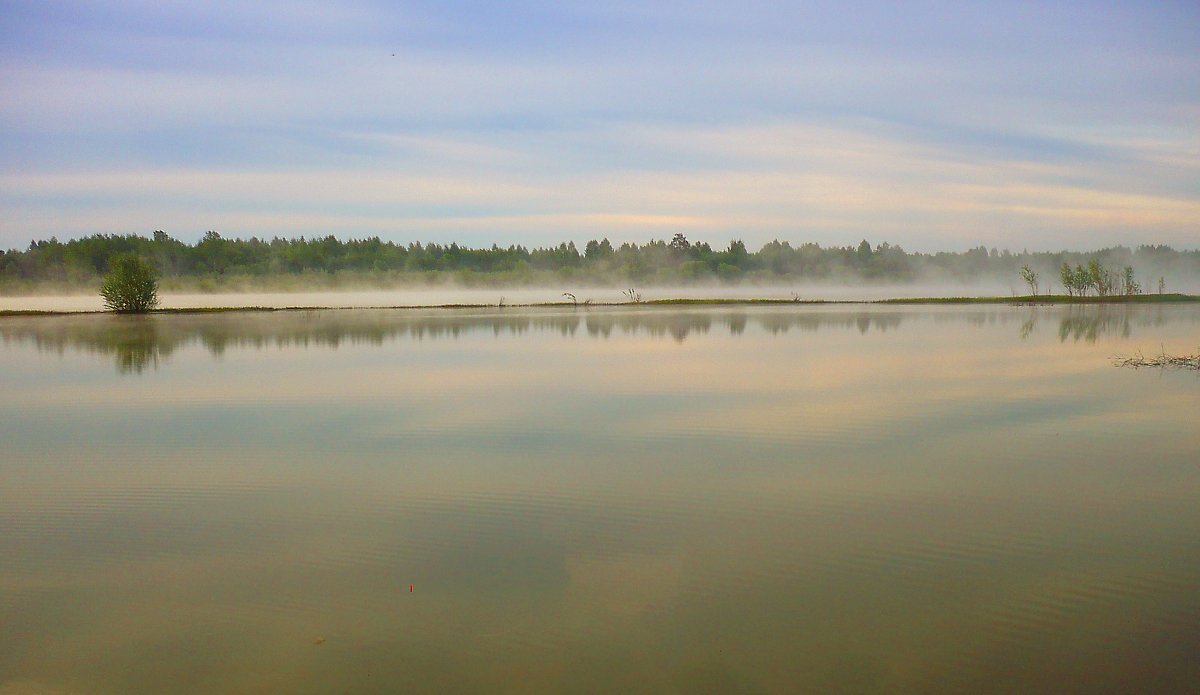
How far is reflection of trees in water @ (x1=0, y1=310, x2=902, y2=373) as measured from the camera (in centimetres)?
3122

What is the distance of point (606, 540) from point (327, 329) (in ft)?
116

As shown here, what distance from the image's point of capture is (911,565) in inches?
278

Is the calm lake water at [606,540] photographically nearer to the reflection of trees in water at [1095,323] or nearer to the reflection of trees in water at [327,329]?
the reflection of trees in water at [327,329]

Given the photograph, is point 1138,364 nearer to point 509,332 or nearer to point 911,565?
point 911,565

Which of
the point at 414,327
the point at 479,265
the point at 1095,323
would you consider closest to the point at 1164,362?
the point at 1095,323

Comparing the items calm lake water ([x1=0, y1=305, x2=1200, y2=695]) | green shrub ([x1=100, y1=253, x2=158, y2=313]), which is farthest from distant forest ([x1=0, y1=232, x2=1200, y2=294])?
calm lake water ([x1=0, y1=305, x2=1200, y2=695])

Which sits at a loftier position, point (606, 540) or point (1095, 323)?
point (1095, 323)

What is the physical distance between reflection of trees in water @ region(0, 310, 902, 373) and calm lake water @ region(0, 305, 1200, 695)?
45.6 ft

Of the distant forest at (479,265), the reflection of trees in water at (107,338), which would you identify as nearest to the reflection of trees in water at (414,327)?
Answer: the reflection of trees in water at (107,338)

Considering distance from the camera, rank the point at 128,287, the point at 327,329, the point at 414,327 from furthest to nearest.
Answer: the point at 128,287 < the point at 414,327 < the point at 327,329

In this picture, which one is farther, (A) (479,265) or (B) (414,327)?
(A) (479,265)

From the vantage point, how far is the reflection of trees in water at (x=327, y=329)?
3122cm

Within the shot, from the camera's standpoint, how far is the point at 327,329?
40.3 metres

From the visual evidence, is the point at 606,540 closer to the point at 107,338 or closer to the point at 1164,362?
the point at 1164,362
